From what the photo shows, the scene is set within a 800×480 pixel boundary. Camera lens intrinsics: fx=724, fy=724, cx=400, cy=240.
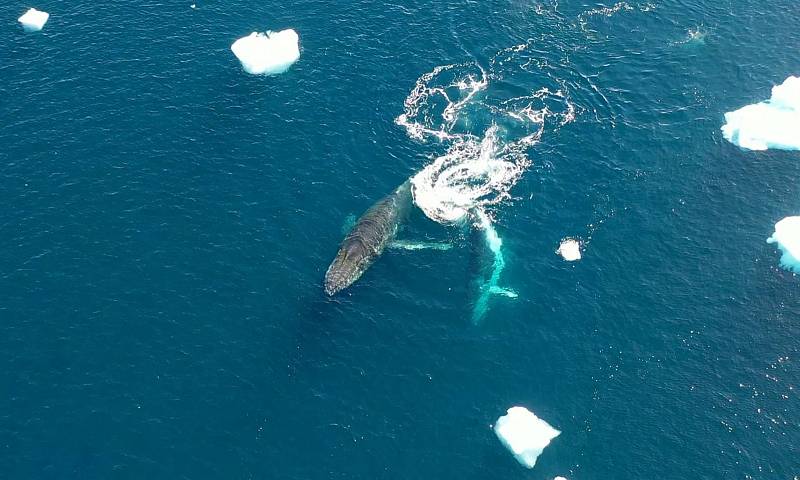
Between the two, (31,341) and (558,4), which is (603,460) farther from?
(558,4)

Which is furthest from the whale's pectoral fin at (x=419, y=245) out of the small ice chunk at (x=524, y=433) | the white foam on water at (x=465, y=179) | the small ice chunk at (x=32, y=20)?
the small ice chunk at (x=32, y=20)

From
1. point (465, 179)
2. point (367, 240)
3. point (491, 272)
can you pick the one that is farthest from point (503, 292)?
point (465, 179)

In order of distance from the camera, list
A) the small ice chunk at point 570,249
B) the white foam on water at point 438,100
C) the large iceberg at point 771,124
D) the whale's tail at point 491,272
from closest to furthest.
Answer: the whale's tail at point 491,272 → the small ice chunk at point 570,249 → the large iceberg at point 771,124 → the white foam on water at point 438,100

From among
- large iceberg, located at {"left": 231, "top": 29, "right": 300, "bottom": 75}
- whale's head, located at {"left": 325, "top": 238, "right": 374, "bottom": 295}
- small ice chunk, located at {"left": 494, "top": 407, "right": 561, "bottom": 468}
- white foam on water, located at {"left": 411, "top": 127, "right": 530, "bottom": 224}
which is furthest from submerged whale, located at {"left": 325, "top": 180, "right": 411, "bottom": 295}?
large iceberg, located at {"left": 231, "top": 29, "right": 300, "bottom": 75}

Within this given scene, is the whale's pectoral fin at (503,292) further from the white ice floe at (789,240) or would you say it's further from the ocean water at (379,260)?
the white ice floe at (789,240)

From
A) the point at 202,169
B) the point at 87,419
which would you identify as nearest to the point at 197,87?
the point at 202,169
